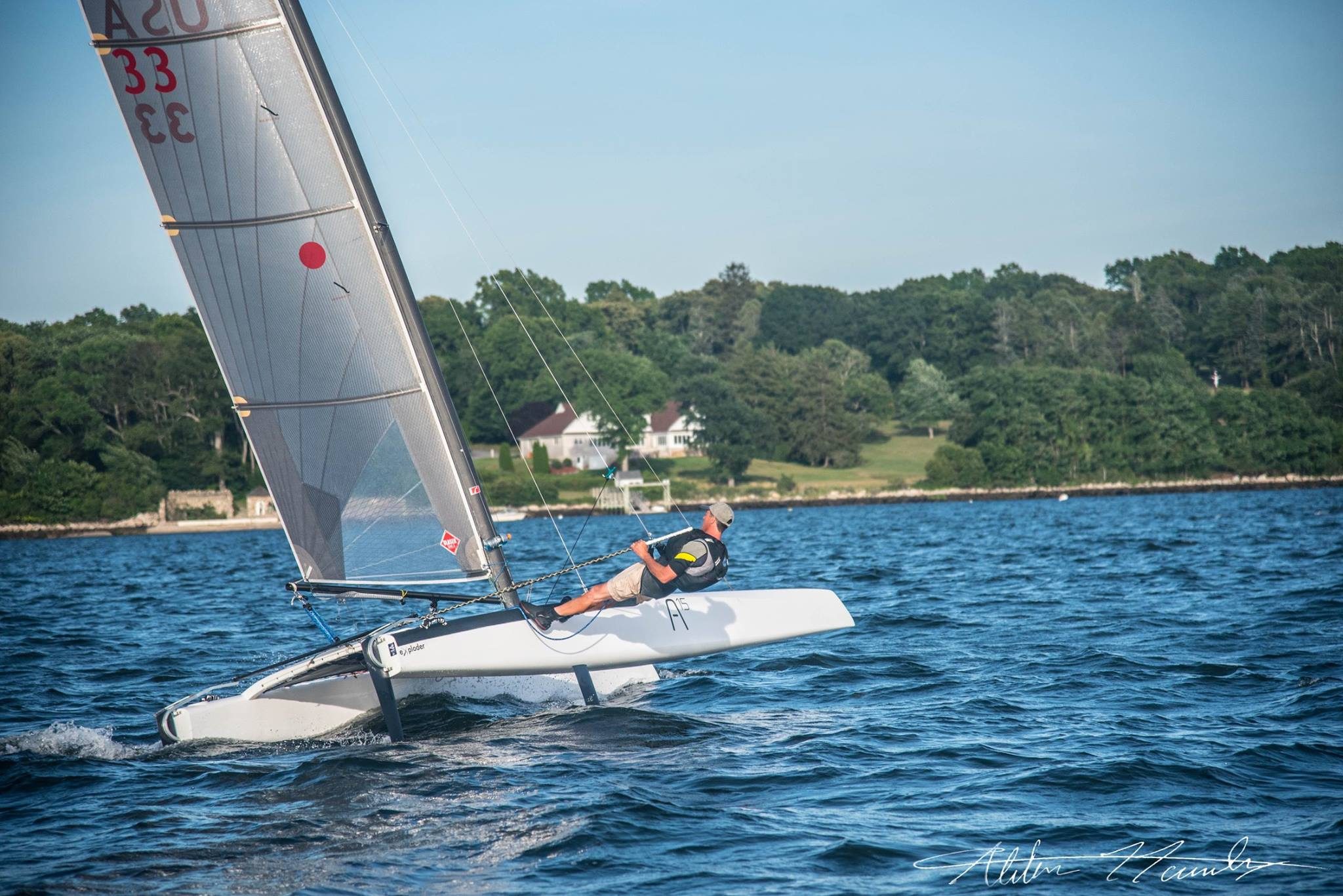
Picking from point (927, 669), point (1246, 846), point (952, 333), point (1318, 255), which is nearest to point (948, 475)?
point (952, 333)

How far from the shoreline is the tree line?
1.68m

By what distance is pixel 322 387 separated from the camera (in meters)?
8.96

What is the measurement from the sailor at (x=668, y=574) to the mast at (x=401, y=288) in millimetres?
464

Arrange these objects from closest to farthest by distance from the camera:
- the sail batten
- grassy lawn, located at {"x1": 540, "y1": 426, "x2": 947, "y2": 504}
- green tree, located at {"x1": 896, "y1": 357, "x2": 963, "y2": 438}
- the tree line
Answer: the sail batten, the tree line, grassy lawn, located at {"x1": 540, "y1": 426, "x2": 947, "y2": 504}, green tree, located at {"x1": 896, "y1": 357, "x2": 963, "y2": 438}

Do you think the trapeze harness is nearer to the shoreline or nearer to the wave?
the wave

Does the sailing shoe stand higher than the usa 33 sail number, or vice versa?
the usa 33 sail number

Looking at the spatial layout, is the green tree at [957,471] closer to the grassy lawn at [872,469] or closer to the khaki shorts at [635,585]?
the grassy lawn at [872,469]

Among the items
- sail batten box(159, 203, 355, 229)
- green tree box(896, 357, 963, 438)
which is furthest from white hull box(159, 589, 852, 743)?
green tree box(896, 357, 963, 438)

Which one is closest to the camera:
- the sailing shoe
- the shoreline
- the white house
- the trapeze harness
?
the sailing shoe

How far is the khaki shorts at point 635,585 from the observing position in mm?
8914

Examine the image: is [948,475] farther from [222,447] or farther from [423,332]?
[423,332]

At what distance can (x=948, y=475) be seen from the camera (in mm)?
68250

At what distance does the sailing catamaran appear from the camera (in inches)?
329

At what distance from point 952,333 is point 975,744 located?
323ft
